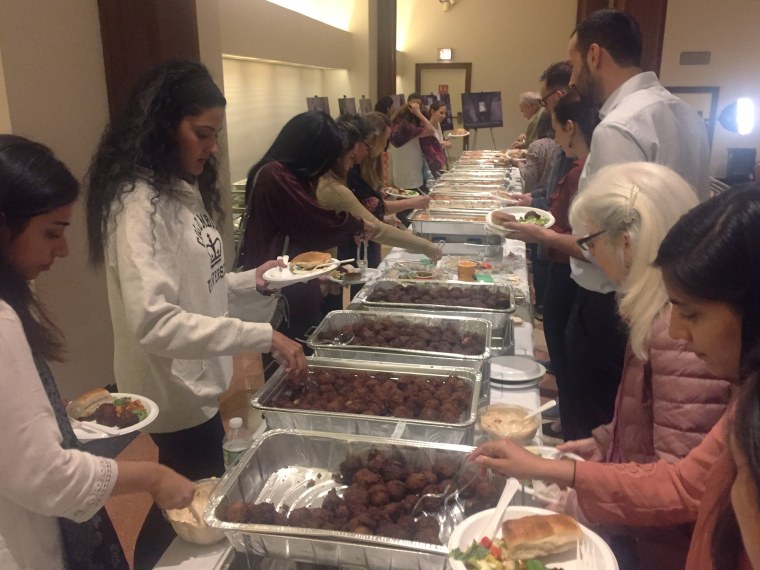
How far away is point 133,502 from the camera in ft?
7.57

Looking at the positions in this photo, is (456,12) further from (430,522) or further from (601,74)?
(430,522)

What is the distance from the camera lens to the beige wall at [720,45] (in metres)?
7.26

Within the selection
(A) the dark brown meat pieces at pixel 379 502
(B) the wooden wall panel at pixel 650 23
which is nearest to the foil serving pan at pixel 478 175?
(B) the wooden wall panel at pixel 650 23

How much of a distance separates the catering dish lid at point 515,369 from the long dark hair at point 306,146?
1.01m

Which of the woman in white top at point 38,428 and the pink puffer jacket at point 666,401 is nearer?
the woman in white top at point 38,428

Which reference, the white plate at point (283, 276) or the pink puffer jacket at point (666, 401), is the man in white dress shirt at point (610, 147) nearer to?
the pink puffer jacket at point (666, 401)

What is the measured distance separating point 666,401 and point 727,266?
0.43 meters

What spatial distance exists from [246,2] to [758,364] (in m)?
4.12

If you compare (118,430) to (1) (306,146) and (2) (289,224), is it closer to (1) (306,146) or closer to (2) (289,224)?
(2) (289,224)

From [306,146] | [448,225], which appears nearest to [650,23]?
[448,225]

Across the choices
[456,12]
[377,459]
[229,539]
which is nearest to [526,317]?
[377,459]

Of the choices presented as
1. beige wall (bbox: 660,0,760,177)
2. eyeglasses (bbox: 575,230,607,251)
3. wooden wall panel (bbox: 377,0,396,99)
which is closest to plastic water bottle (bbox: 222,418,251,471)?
eyeglasses (bbox: 575,230,607,251)

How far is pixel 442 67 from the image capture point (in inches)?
404

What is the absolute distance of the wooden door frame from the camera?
10141 millimetres
